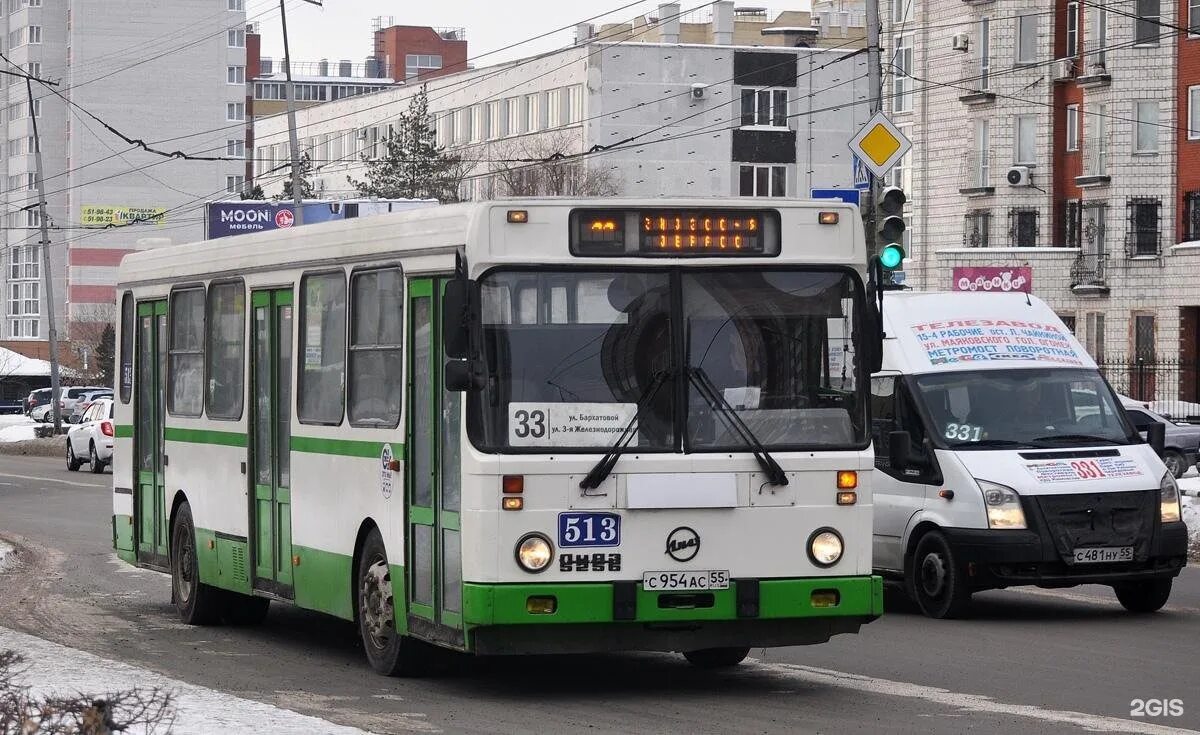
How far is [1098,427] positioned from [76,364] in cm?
11607

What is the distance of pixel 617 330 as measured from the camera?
1048cm

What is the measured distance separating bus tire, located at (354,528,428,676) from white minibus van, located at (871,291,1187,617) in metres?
3.87

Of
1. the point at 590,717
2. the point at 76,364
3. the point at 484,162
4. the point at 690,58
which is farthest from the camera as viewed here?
the point at 76,364

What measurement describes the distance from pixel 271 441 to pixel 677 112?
234 feet

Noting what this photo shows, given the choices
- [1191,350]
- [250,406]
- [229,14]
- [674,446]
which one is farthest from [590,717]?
[229,14]

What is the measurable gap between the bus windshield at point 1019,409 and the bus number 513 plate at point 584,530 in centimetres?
522

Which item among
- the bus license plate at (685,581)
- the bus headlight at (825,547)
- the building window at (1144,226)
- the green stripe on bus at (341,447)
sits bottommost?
the bus license plate at (685,581)

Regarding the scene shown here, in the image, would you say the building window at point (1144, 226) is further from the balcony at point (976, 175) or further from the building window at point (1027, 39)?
the building window at point (1027, 39)

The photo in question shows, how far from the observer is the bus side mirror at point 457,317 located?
10.2 metres

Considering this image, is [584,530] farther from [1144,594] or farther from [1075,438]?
[1144,594]

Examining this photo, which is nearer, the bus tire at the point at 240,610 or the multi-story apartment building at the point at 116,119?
the bus tire at the point at 240,610

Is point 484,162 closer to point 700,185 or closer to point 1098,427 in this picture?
point 700,185

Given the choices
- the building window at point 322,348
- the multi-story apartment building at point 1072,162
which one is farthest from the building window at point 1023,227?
the building window at point 322,348

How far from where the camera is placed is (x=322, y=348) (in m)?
12.5
